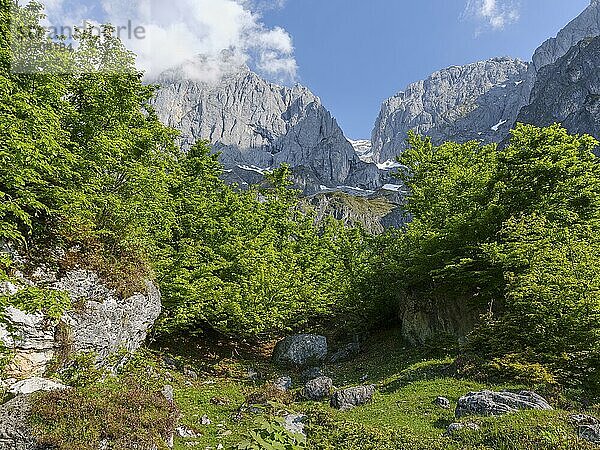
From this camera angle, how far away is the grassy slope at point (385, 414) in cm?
1056

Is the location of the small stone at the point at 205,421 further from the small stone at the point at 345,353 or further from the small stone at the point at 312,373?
the small stone at the point at 345,353

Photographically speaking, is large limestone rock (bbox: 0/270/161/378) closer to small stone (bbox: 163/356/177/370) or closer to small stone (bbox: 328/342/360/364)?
small stone (bbox: 163/356/177/370)

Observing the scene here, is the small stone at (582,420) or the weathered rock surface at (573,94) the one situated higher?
the weathered rock surface at (573,94)

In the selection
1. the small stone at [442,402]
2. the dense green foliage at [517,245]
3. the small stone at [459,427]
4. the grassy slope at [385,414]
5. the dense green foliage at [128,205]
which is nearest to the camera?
the grassy slope at [385,414]

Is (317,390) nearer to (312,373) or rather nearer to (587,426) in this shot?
(312,373)

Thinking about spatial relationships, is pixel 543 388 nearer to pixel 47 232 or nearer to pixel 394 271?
pixel 394 271

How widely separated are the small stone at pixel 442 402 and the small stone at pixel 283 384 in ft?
23.9

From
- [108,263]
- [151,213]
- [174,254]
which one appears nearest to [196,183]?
[174,254]

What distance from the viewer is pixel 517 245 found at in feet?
56.5

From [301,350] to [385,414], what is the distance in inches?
473

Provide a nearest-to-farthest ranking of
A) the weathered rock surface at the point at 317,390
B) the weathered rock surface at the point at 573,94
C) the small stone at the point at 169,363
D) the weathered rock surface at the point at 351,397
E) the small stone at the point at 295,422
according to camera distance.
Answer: the small stone at the point at 295,422
the weathered rock surface at the point at 351,397
the weathered rock surface at the point at 317,390
the small stone at the point at 169,363
the weathered rock surface at the point at 573,94

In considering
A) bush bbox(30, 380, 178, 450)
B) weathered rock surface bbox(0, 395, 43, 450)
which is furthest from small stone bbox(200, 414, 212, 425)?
weathered rock surface bbox(0, 395, 43, 450)

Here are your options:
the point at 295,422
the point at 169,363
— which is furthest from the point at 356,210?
the point at 295,422

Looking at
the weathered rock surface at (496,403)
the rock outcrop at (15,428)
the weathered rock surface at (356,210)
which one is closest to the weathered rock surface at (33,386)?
the rock outcrop at (15,428)
